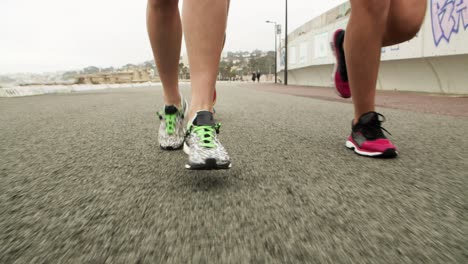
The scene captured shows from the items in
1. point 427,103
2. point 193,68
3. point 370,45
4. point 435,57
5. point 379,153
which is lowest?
point 427,103

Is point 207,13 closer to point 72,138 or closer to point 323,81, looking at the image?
point 72,138

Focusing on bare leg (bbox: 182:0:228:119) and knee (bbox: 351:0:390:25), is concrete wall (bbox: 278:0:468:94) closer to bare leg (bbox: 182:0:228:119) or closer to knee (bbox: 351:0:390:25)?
knee (bbox: 351:0:390:25)

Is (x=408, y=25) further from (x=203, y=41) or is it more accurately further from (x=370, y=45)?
(x=203, y=41)

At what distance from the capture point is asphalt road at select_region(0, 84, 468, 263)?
79cm

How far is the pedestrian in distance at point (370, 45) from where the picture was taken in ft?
5.81

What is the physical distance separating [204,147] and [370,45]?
3.60 ft

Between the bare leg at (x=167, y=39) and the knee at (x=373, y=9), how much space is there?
94 centimetres

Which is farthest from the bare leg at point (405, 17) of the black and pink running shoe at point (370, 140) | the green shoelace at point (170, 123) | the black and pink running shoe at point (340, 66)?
the green shoelace at point (170, 123)

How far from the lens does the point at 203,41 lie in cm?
154

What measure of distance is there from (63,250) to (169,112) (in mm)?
1270

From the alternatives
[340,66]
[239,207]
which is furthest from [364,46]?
[239,207]

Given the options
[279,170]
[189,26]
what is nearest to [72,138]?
[189,26]

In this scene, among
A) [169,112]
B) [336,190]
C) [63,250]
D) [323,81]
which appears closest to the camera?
[63,250]

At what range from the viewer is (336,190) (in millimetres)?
1228
